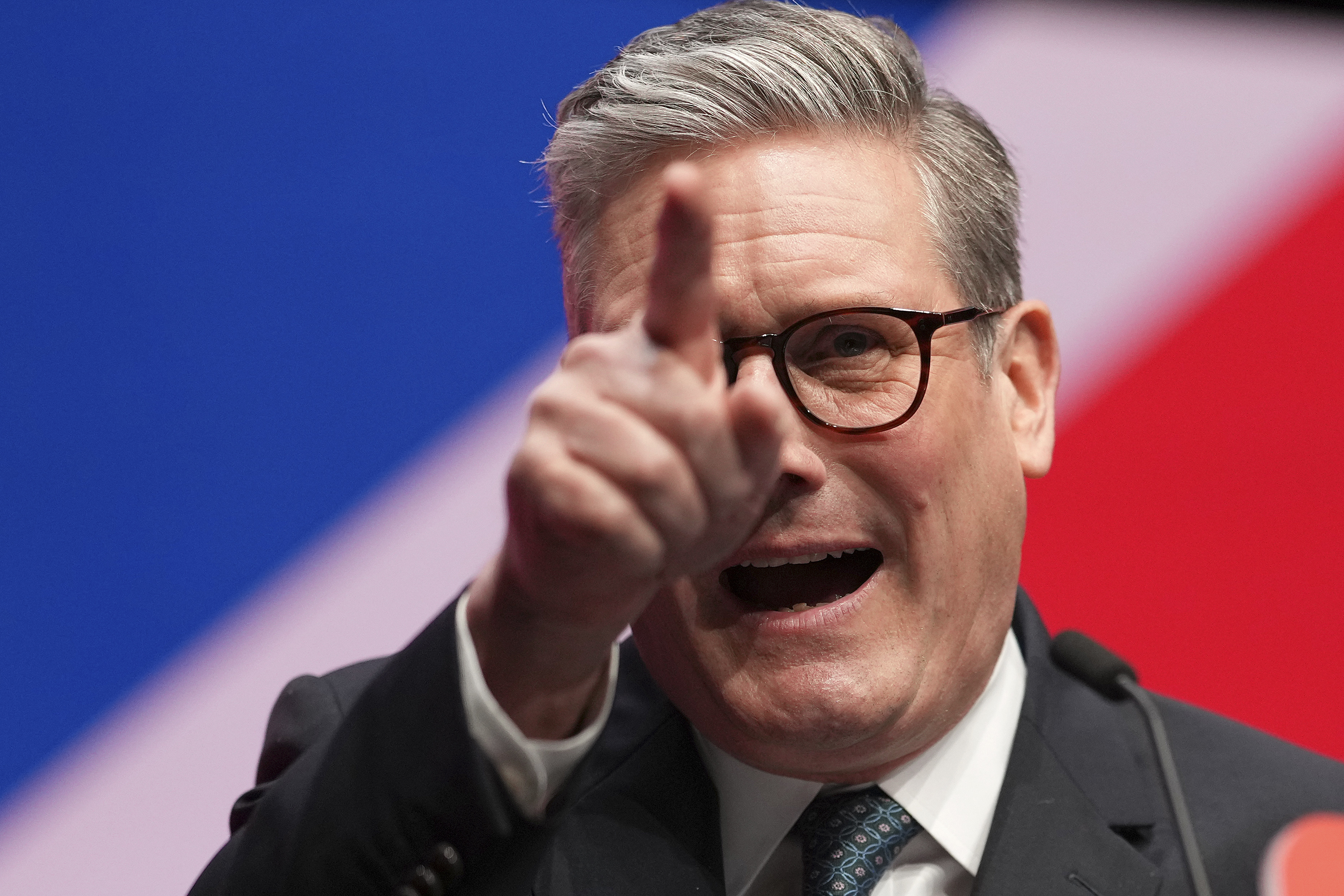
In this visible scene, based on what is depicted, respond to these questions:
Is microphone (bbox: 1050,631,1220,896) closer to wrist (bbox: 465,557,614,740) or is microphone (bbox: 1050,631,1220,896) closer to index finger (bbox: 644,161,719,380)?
wrist (bbox: 465,557,614,740)

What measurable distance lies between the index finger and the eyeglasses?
0.53m

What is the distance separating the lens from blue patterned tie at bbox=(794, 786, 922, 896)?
1.30m

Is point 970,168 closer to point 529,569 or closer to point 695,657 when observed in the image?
point 695,657

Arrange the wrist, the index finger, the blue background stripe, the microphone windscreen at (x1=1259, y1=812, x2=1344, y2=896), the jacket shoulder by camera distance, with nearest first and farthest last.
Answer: the index finger
the wrist
the microphone windscreen at (x1=1259, y1=812, x2=1344, y2=896)
the jacket shoulder
the blue background stripe

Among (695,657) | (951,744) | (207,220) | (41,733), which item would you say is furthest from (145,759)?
(951,744)

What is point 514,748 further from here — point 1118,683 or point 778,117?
point 1118,683

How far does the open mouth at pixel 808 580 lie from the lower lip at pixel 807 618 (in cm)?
11

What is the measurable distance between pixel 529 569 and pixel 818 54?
2.92 feet

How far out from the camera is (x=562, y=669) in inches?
34.8

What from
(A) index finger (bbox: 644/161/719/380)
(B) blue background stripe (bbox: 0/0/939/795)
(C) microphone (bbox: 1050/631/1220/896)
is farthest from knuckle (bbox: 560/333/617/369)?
(B) blue background stripe (bbox: 0/0/939/795)

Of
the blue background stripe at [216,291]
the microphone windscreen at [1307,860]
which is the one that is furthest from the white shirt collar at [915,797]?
the blue background stripe at [216,291]

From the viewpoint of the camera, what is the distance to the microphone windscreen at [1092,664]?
1.54 m

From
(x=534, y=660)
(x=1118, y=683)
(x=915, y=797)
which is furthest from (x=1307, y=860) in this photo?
(x=534, y=660)

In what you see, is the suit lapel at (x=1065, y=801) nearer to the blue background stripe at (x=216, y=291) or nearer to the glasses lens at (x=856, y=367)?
the glasses lens at (x=856, y=367)
